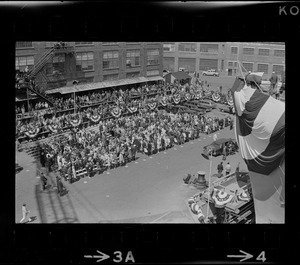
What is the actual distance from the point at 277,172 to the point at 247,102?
5.48 ft

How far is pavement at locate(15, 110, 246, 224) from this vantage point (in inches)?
354

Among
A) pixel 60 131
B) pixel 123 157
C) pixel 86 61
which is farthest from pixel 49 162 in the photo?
pixel 86 61

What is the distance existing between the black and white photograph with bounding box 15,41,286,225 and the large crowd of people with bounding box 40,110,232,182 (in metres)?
0.03

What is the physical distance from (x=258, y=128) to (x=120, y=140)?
358cm

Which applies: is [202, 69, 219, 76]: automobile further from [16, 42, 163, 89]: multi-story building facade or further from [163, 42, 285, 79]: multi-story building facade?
[16, 42, 163, 89]: multi-story building facade

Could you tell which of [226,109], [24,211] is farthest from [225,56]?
[24,211]

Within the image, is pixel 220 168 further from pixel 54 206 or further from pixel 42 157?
pixel 42 157

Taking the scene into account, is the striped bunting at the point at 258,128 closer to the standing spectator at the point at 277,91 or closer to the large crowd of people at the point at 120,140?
the standing spectator at the point at 277,91
